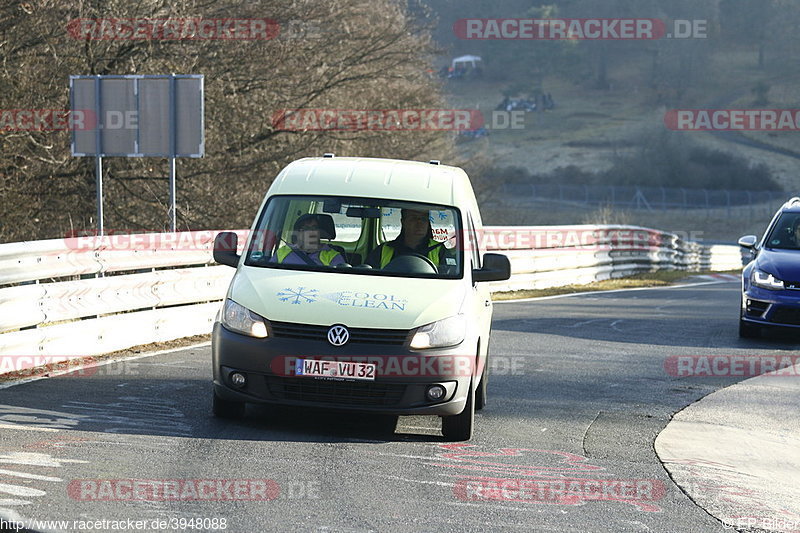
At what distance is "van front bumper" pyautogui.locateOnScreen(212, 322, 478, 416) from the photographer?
7875 millimetres

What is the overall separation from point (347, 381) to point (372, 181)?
1955 millimetres

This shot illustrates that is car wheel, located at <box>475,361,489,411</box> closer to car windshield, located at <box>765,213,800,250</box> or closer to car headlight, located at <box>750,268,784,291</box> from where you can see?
car headlight, located at <box>750,268,784,291</box>

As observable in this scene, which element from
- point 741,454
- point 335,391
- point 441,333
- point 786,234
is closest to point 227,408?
point 335,391

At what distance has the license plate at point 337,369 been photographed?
7.86 m

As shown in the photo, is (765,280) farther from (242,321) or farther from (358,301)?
(242,321)

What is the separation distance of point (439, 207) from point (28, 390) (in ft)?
11.1

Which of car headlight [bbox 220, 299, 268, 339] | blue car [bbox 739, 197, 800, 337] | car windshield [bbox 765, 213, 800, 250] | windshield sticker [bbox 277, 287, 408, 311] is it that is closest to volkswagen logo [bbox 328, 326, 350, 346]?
windshield sticker [bbox 277, 287, 408, 311]

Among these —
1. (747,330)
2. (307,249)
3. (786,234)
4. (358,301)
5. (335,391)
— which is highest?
(307,249)

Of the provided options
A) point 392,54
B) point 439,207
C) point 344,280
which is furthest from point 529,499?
point 392,54

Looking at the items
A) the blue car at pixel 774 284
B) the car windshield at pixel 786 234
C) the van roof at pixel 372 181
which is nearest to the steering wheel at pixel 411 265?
the van roof at pixel 372 181

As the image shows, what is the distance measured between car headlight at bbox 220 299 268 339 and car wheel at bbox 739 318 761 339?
891 centimetres

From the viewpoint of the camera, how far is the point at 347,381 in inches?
311

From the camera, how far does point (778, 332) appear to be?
16.8 metres

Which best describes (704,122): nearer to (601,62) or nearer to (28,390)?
(601,62)
